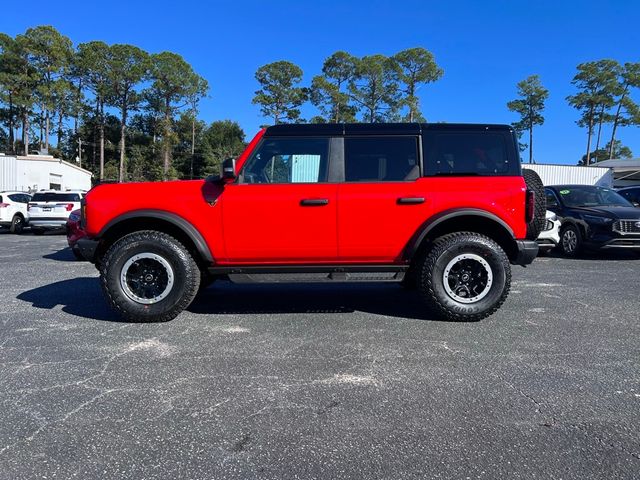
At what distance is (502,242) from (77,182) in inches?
1391

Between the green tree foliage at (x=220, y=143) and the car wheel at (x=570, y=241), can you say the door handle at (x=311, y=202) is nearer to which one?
the car wheel at (x=570, y=241)

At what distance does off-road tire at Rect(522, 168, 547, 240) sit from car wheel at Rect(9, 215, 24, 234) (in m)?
17.3

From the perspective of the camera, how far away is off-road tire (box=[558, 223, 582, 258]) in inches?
376

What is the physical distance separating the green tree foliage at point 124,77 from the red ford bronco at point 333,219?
173 ft

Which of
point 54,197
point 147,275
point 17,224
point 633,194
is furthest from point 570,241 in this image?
point 17,224

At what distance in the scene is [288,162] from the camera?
474cm

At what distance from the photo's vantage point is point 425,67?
5406 centimetres

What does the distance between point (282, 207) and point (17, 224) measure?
1592 cm

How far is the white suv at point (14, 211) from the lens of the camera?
1598 cm

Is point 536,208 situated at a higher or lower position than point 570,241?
higher

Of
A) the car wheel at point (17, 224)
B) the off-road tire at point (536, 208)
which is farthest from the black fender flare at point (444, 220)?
the car wheel at point (17, 224)

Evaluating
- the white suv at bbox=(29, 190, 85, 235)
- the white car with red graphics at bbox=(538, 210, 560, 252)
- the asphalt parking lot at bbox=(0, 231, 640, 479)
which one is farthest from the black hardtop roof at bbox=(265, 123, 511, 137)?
the white suv at bbox=(29, 190, 85, 235)

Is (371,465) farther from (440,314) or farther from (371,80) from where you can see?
(371,80)

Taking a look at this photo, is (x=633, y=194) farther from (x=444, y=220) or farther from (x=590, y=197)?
(x=444, y=220)
